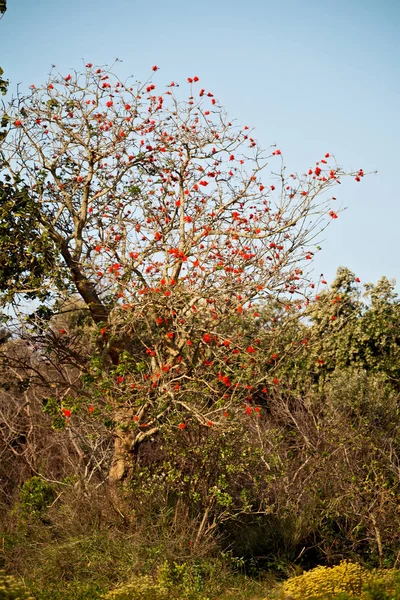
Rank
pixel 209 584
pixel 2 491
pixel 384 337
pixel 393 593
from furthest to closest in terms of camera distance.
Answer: pixel 384 337 → pixel 2 491 → pixel 209 584 → pixel 393 593

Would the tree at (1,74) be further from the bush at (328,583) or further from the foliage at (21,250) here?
the bush at (328,583)

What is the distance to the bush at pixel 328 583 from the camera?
6.29 metres

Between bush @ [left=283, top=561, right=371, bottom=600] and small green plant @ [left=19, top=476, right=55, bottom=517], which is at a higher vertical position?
small green plant @ [left=19, top=476, right=55, bottom=517]

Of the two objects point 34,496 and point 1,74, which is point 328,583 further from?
point 1,74

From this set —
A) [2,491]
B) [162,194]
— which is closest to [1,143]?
[162,194]

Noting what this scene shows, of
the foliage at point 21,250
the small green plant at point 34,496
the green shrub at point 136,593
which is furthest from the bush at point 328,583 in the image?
the foliage at point 21,250

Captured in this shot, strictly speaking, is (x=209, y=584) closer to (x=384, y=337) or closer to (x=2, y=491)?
(x=2, y=491)

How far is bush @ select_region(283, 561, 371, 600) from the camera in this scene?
247 inches

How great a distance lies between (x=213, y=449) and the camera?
9.08 metres

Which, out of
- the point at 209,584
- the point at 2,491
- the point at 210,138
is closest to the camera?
the point at 209,584

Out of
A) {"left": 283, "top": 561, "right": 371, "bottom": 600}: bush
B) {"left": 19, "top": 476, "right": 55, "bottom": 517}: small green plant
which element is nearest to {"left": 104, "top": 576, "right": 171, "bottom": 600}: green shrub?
{"left": 283, "top": 561, "right": 371, "bottom": 600}: bush

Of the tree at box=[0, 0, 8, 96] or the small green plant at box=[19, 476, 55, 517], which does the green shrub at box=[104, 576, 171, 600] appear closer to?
the small green plant at box=[19, 476, 55, 517]

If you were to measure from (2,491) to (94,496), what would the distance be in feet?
9.03

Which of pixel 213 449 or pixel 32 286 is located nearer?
pixel 32 286
